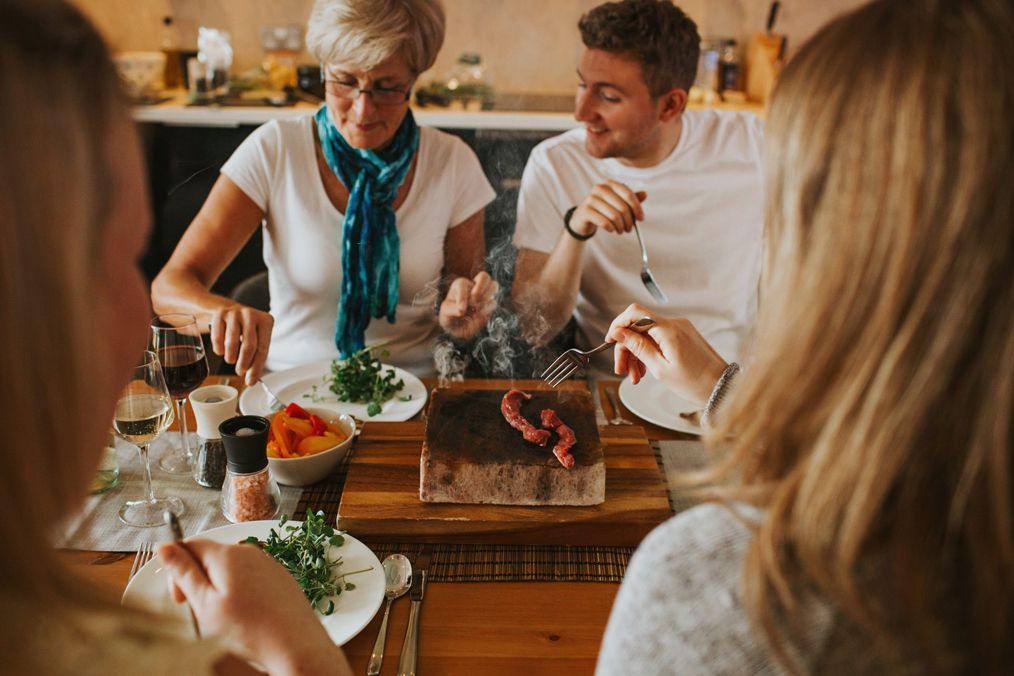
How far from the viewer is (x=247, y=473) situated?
1.20 meters

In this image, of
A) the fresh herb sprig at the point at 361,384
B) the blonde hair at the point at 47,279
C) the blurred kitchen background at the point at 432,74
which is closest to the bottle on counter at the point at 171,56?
the blurred kitchen background at the point at 432,74

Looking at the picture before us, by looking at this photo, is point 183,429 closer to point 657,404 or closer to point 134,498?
→ point 134,498

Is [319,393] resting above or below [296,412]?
below

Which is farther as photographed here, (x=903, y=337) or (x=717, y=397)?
(x=717, y=397)

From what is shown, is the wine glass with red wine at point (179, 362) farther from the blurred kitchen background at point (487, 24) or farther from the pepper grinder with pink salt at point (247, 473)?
the blurred kitchen background at point (487, 24)

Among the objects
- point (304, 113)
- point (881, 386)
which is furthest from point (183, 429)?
point (304, 113)

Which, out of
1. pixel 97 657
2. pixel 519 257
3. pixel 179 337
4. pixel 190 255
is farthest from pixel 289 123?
pixel 97 657

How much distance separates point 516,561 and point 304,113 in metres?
3.36

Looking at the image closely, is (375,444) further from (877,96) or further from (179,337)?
(877,96)

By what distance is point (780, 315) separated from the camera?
2.05 ft

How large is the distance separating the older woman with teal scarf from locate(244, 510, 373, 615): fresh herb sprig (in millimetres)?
922

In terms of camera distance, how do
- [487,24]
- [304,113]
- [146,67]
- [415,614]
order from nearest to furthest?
[415,614] → [304,113] → [146,67] → [487,24]

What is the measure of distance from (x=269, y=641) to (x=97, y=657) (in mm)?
279

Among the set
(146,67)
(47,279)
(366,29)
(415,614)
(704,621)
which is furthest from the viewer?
(146,67)
